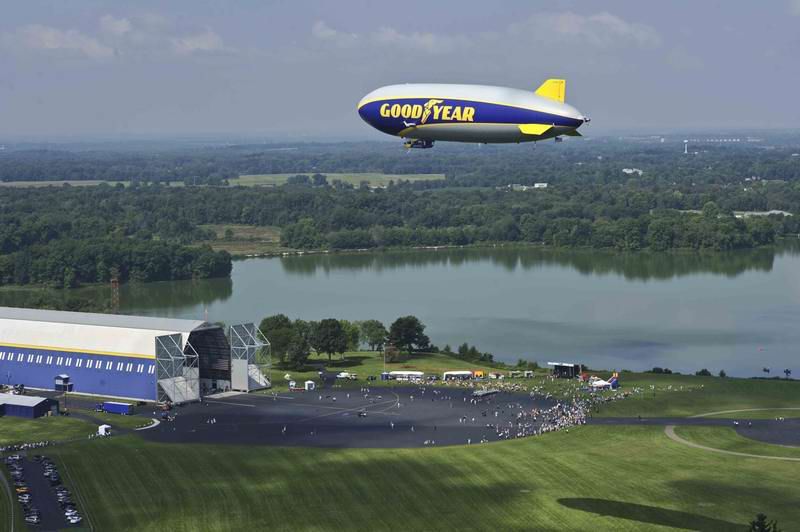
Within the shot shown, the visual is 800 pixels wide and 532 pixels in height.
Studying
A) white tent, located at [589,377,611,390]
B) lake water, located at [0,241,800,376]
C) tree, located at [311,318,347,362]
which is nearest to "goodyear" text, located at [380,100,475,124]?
white tent, located at [589,377,611,390]

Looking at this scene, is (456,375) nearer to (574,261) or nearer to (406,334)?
(406,334)

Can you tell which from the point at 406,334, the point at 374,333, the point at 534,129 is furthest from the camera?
the point at 374,333

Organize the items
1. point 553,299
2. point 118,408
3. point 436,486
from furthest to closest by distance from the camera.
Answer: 1. point 553,299
2. point 118,408
3. point 436,486

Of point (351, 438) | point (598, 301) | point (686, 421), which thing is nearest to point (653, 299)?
point (598, 301)

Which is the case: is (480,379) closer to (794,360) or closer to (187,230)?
(794,360)

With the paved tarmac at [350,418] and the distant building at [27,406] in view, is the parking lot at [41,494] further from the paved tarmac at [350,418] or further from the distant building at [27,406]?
the distant building at [27,406]

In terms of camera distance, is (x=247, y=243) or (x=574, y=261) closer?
(x=574, y=261)

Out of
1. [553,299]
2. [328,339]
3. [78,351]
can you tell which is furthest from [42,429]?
[553,299]

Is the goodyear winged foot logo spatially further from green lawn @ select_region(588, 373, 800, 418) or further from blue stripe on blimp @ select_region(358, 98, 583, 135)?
green lawn @ select_region(588, 373, 800, 418)
